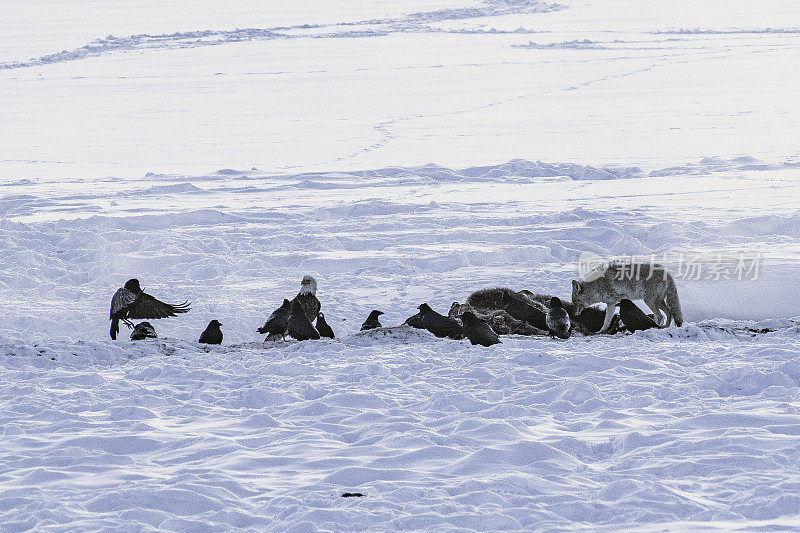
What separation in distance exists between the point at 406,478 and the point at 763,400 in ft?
8.64

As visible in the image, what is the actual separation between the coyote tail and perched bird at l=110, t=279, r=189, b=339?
4775 millimetres

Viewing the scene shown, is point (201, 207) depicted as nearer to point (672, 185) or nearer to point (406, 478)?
point (672, 185)

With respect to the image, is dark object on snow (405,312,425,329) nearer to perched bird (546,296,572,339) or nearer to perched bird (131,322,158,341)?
perched bird (546,296,572,339)

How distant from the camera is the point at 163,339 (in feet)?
27.9

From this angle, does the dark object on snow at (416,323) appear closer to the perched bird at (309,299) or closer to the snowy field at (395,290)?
the snowy field at (395,290)

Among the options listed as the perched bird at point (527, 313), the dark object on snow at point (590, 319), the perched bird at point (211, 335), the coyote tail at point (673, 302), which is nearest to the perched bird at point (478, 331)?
the perched bird at point (527, 313)

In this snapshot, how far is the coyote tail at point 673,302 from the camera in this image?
29.4ft

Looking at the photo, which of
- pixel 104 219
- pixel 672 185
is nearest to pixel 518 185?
pixel 672 185

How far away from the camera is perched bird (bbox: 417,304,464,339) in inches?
335

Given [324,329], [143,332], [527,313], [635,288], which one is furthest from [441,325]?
[143,332]

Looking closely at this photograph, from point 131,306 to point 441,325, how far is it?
116 inches

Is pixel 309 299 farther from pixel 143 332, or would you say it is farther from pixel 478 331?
pixel 478 331

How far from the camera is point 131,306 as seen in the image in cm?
917

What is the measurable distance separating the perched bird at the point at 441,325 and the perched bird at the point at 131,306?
103 inches
